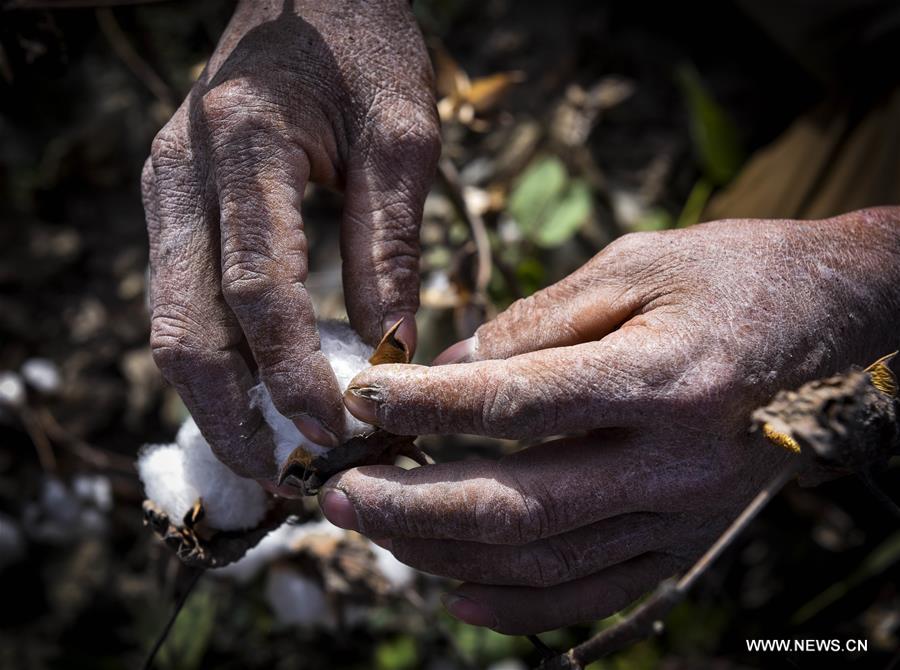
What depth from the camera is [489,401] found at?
890 mm

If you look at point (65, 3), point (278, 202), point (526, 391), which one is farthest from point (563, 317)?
point (65, 3)

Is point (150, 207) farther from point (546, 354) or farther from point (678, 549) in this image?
point (678, 549)

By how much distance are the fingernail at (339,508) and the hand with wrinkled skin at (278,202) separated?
87 millimetres

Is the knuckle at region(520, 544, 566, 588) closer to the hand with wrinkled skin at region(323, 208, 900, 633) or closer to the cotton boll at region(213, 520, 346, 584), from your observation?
the hand with wrinkled skin at region(323, 208, 900, 633)

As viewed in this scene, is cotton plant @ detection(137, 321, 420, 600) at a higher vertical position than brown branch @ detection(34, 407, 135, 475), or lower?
higher

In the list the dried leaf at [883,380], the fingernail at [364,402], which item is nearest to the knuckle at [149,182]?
the fingernail at [364,402]

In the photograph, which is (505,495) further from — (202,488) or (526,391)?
(202,488)

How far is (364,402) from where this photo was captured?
914mm

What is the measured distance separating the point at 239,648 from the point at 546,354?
62.0 inches

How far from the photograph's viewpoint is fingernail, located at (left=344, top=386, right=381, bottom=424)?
0.90 metres

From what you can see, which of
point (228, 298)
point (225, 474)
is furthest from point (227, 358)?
point (225, 474)

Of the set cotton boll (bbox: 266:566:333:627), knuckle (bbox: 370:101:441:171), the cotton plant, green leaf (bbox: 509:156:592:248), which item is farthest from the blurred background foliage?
the cotton plant

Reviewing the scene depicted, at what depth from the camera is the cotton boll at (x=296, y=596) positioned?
62.1 inches

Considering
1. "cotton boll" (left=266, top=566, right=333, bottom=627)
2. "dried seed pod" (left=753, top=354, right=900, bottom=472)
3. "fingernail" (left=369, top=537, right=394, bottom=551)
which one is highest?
"dried seed pod" (left=753, top=354, right=900, bottom=472)
